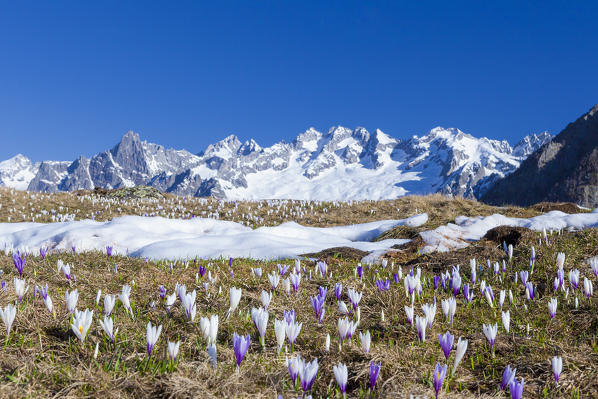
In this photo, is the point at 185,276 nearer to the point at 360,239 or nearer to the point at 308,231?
the point at 308,231

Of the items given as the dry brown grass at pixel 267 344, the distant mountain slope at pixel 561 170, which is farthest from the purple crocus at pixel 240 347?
the distant mountain slope at pixel 561 170

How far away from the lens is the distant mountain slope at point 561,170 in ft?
324

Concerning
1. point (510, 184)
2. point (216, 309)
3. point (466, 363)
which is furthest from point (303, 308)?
point (510, 184)

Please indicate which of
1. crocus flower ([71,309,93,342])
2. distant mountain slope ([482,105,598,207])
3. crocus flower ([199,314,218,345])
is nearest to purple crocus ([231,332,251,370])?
crocus flower ([199,314,218,345])

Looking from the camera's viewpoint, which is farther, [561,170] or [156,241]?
[561,170]

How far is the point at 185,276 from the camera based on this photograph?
200 inches

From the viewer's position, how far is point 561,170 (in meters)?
111

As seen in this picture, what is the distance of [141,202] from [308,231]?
13702mm

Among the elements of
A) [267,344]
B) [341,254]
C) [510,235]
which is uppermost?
[510,235]

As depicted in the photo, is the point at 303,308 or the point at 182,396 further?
the point at 303,308

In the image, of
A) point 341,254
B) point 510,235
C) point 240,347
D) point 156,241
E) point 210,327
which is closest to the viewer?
point 240,347

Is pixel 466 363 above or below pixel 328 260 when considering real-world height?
below

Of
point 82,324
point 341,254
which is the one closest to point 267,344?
point 82,324

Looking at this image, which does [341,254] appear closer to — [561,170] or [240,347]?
[240,347]
